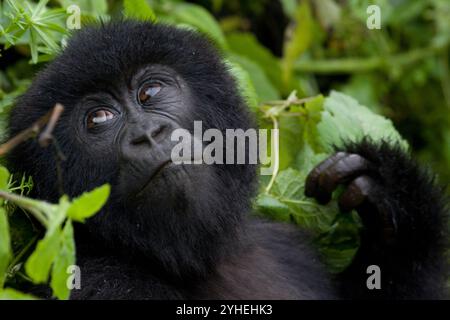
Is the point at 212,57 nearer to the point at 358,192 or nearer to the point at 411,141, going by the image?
the point at 358,192

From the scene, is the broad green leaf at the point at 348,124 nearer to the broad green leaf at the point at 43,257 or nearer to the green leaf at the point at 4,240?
the green leaf at the point at 4,240

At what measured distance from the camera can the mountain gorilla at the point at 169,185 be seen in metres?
2.64

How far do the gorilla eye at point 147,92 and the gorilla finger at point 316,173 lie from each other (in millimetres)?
838

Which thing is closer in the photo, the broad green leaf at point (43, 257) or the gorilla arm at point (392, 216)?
the broad green leaf at point (43, 257)

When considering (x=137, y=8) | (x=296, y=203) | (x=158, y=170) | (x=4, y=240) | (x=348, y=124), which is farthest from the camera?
(x=348, y=124)

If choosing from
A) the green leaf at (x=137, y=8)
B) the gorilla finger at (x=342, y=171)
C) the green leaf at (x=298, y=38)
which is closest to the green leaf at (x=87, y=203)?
the gorilla finger at (x=342, y=171)

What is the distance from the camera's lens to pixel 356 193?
A: 3.27 meters

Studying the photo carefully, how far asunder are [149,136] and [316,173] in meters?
1.01

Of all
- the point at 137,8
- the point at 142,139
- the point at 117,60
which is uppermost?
the point at 137,8

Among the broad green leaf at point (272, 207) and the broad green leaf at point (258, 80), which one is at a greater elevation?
the broad green leaf at point (258, 80)

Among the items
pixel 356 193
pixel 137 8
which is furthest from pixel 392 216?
pixel 137 8

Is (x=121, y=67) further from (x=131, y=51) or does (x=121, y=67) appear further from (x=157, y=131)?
(x=157, y=131)

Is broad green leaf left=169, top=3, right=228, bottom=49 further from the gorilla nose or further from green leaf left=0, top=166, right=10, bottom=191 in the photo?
green leaf left=0, top=166, right=10, bottom=191

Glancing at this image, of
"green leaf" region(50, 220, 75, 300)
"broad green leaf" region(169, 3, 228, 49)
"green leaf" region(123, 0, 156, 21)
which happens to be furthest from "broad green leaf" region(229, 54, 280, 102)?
"green leaf" region(50, 220, 75, 300)
